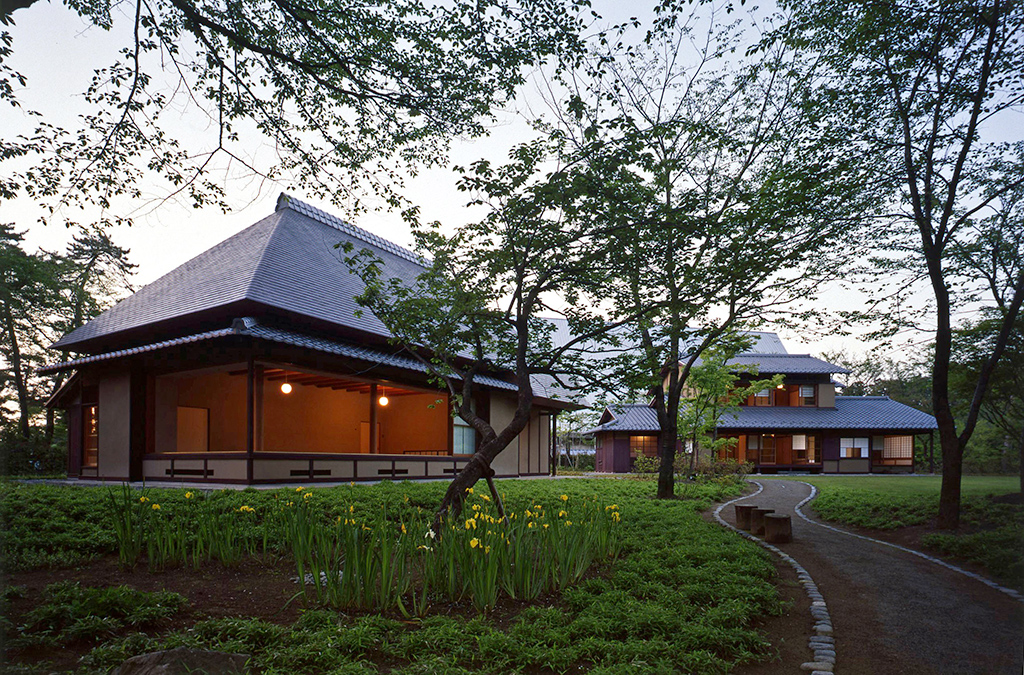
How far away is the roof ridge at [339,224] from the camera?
1705 centimetres

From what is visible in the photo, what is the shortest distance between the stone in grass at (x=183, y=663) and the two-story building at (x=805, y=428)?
2921cm

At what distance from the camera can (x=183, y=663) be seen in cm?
293

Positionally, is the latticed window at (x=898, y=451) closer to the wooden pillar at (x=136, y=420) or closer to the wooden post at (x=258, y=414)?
the wooden post at (x=258, y=414)

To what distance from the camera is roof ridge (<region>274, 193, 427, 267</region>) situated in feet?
55.9

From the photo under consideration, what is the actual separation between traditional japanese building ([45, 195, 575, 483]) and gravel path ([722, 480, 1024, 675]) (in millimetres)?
7237

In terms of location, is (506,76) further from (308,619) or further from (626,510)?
(626,510)

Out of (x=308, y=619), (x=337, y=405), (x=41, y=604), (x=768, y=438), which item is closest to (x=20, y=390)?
(x=337, y=405)

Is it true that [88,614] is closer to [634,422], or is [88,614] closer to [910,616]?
[910,616]

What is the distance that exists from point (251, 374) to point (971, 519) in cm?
1245

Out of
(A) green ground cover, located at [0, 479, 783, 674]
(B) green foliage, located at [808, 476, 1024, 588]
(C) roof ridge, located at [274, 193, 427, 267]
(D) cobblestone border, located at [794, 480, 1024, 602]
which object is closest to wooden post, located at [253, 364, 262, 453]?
(C) roof ridge, located at [274, 193, 427, 267]

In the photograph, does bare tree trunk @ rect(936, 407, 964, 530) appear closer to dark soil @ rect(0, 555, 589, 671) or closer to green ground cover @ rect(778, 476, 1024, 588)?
green ground cover @ rect(778, 476, 1024, 588)

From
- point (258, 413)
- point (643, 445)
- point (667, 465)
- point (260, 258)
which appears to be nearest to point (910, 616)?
point (667, 465)

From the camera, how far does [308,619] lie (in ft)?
12.9

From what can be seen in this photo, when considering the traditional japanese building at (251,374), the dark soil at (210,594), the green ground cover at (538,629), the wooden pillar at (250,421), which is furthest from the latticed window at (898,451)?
the wooden pillar at (250,421)
